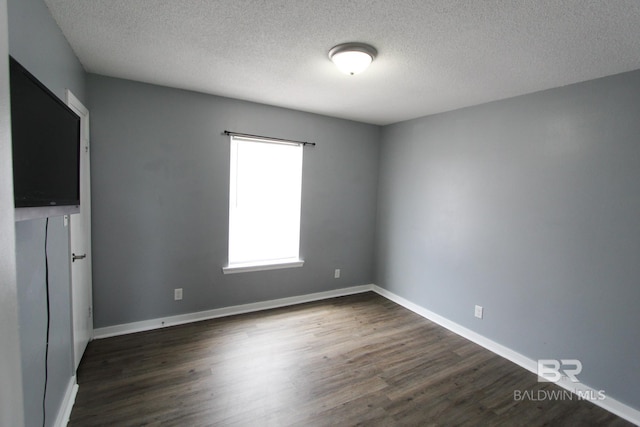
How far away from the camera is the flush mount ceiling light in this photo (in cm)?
187

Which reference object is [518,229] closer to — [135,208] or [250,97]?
[250,97]

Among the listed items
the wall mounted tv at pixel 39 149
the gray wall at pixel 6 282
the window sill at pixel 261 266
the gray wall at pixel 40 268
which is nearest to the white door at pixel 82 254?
the gray wall at pixel 40 268

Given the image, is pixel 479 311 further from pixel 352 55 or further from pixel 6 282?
pixel 6 282

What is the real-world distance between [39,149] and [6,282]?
2.52 feet

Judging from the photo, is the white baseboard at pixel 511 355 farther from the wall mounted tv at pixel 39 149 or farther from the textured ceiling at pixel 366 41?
the wall mounted tv at pixel 39 149

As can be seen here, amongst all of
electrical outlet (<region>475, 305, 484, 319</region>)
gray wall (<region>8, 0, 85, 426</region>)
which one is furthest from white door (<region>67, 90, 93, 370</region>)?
electrical outlet (<region>475, 305, 484, 319</region>)

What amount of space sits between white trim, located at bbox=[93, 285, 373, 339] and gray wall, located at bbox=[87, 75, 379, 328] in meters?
0.06

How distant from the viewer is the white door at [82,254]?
6.89ft

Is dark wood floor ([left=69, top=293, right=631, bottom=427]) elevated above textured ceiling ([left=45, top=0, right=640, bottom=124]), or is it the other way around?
textured ceiling ([left=45, top=0, right=640, bottom=124])

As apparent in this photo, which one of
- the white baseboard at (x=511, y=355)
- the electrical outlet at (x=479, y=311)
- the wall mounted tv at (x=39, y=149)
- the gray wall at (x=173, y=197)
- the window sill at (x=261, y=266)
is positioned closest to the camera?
the wall mounted tv at (x=39, y=149)

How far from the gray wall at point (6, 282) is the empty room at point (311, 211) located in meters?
0.01

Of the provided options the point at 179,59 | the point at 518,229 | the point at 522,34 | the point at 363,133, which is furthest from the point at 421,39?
the point at 363,133

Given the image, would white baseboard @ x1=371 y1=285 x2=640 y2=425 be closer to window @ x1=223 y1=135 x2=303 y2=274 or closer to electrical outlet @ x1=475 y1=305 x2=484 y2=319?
electrical outlet @ x1=475 y1=305 x2=484 y2=319

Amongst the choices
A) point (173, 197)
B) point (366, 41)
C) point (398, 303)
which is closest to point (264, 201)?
point (173, 197)
